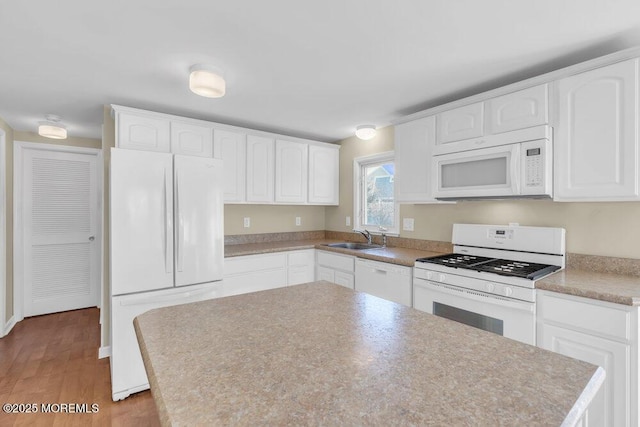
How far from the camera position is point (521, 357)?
852 millimetres

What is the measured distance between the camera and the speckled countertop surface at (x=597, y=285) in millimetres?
1533

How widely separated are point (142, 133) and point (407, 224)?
263 cm

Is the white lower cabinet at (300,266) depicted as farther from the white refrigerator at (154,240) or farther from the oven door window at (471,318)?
the oven door window at (471,318)

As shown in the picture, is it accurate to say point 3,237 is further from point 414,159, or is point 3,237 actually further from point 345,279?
point 414,159

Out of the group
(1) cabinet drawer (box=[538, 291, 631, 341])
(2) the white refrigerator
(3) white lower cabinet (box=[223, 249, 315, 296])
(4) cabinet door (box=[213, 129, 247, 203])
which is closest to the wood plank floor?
(2) the white refrigerator

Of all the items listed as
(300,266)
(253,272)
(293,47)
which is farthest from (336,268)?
(293,47)

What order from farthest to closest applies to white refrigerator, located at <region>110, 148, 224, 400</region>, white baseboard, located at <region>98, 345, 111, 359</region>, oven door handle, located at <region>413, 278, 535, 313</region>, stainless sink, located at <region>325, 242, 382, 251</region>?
stainless sink, located at <region>325, 242, 382, 251</region>
white baseboard, located at <region>98, 345, 111, 359</region>
white refrigerator, located at <region>110, 148, 224, 400</region>
oven door handle, located at <region>413, 278, 535, 313</region>

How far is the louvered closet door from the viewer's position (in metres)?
3.75

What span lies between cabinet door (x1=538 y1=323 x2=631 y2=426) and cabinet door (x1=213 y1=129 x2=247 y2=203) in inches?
111

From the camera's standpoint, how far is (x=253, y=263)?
312 cm

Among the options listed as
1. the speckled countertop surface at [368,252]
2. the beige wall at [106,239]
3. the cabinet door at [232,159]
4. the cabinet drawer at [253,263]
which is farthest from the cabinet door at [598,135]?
the beige wall at [106,239]

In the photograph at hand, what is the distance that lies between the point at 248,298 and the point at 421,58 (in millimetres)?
1726

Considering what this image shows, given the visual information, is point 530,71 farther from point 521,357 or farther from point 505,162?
point 521,357

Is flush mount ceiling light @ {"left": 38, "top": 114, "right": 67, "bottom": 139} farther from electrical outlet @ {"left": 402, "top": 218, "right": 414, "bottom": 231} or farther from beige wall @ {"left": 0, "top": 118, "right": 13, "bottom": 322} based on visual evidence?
electrical outlet @ {"left": 402, "top": 218, "right": 414, "bottom": 231}
